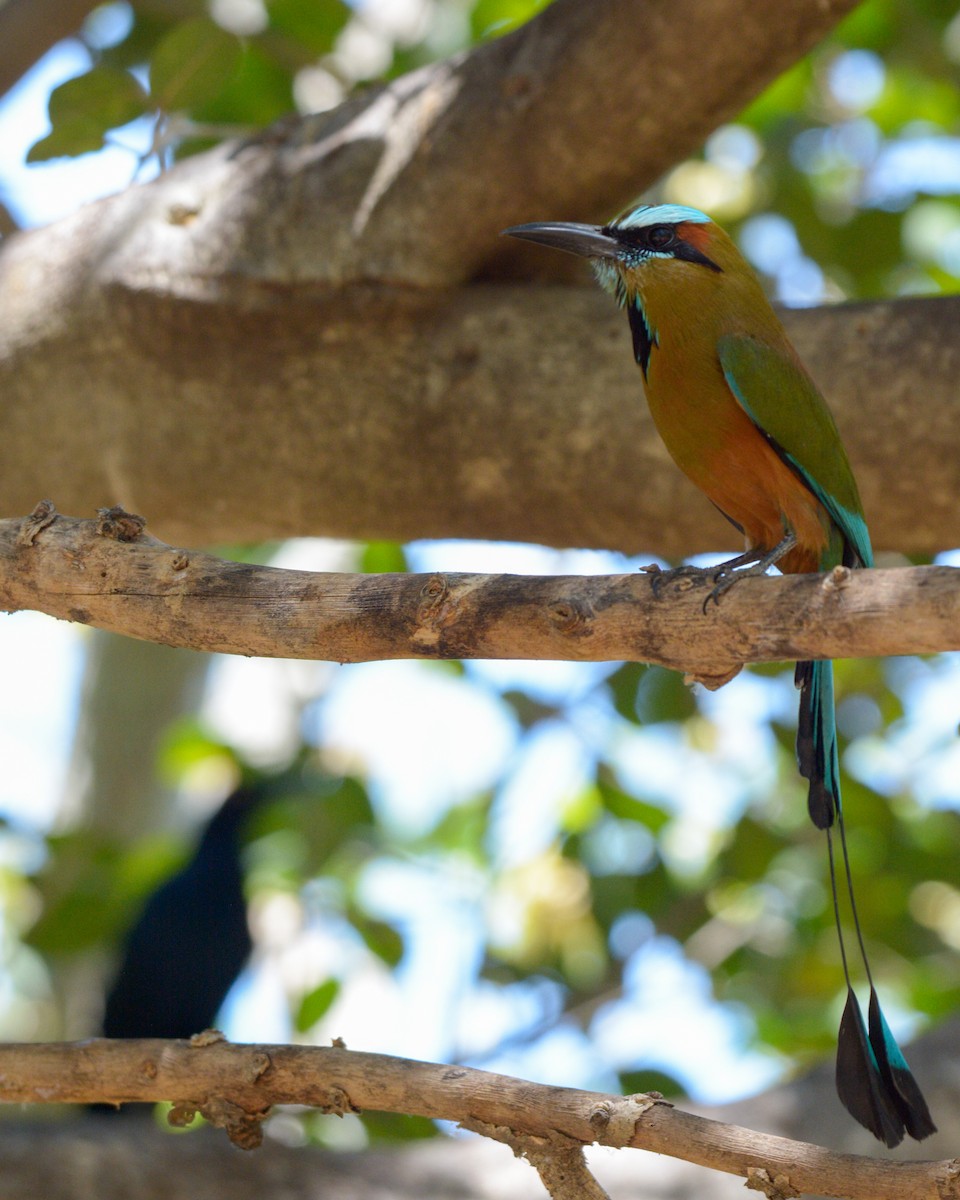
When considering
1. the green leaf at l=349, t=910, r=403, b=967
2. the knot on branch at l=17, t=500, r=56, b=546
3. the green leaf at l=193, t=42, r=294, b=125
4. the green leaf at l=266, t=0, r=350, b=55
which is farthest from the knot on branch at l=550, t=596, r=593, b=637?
the green leaf at l=193, t=42, r=294, b=125

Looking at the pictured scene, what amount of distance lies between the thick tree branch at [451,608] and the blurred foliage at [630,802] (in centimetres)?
158

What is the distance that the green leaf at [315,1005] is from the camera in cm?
379

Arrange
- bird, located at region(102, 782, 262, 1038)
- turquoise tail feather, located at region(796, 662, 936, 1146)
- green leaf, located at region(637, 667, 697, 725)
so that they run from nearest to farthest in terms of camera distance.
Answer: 1. turquoise tail feather, located at region(796, 662, 936, 1146)
2. green leaf, located at region(637, 667, 697, 725)
3. bird, located at region(102, 782, 262, 1038)

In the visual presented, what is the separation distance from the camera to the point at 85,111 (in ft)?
9.80

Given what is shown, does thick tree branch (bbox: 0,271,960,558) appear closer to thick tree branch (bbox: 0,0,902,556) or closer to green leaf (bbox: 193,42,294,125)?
thick tree branch (bbox: 0,0,902,556)

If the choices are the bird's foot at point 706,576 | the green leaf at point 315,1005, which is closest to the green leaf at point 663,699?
the green leaf at point 315,1005

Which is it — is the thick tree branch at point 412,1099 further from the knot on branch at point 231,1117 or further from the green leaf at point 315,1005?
the green leaf at point 315,1005

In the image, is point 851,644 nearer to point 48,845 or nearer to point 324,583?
point 324,583

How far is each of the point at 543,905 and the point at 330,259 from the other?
3472mm

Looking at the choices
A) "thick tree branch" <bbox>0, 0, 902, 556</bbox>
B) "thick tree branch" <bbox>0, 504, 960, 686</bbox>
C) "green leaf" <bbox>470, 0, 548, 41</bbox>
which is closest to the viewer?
"thick tree branch" <bbox>0, 504, 960, 686</bbox>

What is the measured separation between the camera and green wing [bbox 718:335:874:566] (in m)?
2.26

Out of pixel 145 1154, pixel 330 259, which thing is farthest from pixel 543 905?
pixel 330 259

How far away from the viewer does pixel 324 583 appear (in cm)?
171

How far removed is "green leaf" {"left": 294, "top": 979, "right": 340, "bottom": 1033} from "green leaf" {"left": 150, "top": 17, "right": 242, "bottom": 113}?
2.51 metres
